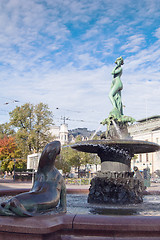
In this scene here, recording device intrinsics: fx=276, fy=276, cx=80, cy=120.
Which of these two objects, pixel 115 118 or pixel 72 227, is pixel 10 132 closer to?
pixel 115 118

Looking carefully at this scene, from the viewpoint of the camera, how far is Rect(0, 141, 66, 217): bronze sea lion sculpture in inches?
161

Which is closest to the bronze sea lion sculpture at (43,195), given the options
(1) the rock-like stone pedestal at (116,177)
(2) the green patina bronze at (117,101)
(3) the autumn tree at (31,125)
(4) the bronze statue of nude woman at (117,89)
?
(1) the rock-like stone pedestal at (116,177)

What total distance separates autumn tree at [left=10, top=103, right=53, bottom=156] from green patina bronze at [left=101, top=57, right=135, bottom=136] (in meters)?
29.1

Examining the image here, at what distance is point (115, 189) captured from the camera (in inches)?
352

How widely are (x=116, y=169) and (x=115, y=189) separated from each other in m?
0.79

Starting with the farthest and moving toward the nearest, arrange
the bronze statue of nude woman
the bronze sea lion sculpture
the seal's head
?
the bronze statue of nude woman
the seal's head
the bronze sea lion sculpture

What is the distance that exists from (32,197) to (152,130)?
6114 cm

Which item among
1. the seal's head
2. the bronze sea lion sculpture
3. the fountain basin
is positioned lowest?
the fountain basin

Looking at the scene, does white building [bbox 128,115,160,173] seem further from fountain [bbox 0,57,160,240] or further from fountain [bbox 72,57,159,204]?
fountain [bbox 0,57,160,240]

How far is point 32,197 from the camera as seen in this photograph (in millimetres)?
4297

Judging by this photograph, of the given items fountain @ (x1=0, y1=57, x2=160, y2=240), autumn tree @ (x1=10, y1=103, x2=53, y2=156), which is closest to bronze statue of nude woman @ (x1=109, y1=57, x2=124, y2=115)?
fountain @ (x1=0, y1=57, x2=160, y2=240)

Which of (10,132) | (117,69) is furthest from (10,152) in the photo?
(117,69)

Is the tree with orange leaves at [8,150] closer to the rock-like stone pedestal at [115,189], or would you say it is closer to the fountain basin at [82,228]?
the rock-like stone pedestal at [115,189]

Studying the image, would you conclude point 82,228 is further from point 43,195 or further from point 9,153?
point 9,153
